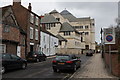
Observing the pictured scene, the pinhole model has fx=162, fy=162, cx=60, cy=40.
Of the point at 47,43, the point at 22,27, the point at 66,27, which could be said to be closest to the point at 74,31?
the point at 66,27

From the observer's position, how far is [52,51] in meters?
44.4

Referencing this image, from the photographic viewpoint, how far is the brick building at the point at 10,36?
20.8 meters

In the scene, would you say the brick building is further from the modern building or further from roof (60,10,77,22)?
roof (60,10,77,22)

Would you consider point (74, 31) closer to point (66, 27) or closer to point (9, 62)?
point (66, 27)

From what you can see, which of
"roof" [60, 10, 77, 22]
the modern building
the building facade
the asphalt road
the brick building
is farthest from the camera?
"roof" [60, 10, 77, 22]

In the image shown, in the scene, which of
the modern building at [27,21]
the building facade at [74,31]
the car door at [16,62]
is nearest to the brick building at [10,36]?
the modern building at [27,21]

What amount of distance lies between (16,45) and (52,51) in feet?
69.5

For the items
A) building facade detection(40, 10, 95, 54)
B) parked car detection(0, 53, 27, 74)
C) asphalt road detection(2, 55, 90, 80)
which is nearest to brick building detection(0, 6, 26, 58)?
parked car detection(0, 53, 27, 74)

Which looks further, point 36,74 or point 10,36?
A: point 10,36

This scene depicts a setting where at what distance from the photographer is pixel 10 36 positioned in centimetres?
2209

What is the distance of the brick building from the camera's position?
20750mm

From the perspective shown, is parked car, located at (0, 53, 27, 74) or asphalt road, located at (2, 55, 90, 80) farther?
parked car, located at (0, 53, 27, 74)

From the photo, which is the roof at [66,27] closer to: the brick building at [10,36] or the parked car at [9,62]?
the brick building at [10,36]

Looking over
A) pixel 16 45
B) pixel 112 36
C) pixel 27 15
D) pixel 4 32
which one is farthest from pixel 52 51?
pixel 112 36
